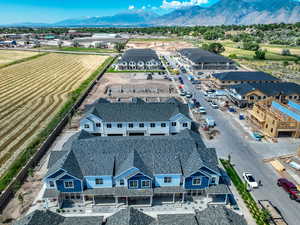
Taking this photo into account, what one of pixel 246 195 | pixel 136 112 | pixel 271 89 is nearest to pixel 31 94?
pixel 136 112

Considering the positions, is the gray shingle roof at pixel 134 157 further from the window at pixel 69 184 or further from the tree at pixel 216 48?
the tree at pixel 216 48

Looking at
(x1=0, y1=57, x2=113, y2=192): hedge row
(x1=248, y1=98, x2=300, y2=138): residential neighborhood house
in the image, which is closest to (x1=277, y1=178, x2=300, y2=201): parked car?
(x1=248, y1=98, x2=300, y2=138): residential neighborhood house

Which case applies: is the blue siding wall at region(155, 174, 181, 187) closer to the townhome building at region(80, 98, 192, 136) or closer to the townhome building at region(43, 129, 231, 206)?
the townhome building at region(43, 129, 231, 206)

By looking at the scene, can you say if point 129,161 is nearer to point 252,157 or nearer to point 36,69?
point 252,157

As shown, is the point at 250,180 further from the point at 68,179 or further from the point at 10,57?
the point at 10,57

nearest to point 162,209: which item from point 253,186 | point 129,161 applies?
point 129,161

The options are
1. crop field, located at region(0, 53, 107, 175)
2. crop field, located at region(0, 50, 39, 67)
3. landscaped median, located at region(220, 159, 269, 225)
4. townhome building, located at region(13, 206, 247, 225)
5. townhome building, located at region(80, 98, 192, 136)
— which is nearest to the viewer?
townhome building, located at region(13, 206, 247, 225)

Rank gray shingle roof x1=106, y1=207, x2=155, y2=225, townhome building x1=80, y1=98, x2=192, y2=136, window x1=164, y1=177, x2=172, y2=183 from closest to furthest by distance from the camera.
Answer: gray shingle roof x1=106, y1=207, x2=155, y2=225 → window x1=164, y1=177, x2=172, y2=183 → townhome building x1=80, y1=98, x2=192, y2=136

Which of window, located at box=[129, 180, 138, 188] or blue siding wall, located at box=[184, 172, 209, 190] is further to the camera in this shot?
blue siding wall, located at box=[184, 172, 209, 190]

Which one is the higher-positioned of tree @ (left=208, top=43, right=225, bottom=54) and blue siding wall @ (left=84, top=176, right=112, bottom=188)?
tree @ (left=208, top=43, right=225, bottom=54)
